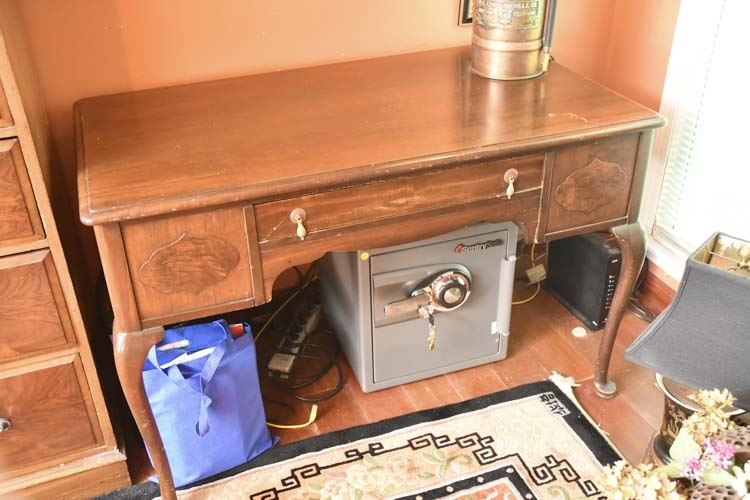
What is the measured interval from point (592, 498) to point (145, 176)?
1.13 metres

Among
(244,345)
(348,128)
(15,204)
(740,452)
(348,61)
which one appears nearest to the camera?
(740,452)

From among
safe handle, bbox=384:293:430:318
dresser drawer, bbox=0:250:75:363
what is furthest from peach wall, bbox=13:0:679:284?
safe handle, bbox=384:293:430:318

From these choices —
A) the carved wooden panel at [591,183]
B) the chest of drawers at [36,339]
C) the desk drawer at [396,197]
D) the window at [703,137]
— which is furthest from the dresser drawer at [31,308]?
the window at [703,137]

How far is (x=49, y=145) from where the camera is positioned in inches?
60.9

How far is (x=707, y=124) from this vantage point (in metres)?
1.83

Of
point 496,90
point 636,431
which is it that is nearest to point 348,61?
point 496,90

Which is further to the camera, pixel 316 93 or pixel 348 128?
pixel 316 93

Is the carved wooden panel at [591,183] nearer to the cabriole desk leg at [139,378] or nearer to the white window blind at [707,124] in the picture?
the white window blind at [707,124]

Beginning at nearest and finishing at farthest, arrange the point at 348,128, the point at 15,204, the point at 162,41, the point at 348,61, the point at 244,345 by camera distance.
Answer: the point at 15,204 < the point at 348,128 < the point at 244,345 < the point at 162,41 < the point at 348,61

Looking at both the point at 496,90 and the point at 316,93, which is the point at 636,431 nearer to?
the point at 496,90

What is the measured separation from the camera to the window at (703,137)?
1.72 metres

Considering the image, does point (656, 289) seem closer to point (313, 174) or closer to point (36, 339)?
point (313, 174)

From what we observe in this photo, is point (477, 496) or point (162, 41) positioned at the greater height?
point (162, 41)

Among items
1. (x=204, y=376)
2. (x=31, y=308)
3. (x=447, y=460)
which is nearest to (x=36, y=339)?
(x=31, y=308)
